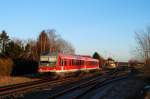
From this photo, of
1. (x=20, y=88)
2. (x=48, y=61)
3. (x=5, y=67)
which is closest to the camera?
(x=20, y=88)

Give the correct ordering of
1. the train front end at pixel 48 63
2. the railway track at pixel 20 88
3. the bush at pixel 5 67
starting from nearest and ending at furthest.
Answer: the railway track at pixel 20 88, the bush at pixel 5 67, the train front end at pixel 48 63

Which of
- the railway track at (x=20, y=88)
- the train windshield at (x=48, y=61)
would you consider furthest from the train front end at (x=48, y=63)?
the railway track at (x=20, y=88)

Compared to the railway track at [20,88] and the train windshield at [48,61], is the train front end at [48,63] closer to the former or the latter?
the train windshield at [48,61]

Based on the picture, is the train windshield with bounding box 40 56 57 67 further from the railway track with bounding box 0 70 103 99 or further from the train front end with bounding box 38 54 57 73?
the railway track with bounding box 0 70 103 99

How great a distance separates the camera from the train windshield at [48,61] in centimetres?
3888

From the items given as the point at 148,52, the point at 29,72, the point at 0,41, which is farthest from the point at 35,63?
the point at 0,41

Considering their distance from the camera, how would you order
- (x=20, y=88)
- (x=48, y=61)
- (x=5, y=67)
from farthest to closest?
1. (x=5, y=67)
2. (x=48, y=61)
3. (x=20, y=88)

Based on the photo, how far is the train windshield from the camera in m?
38.9

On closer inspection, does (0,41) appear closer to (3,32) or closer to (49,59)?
(3,32)

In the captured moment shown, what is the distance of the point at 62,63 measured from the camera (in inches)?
1560

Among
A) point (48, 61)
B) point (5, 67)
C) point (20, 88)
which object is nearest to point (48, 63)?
point (48, 61)

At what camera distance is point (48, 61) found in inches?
1550

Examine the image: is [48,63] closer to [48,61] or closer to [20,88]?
[48,61]

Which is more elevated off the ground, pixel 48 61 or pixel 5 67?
pixel 48 61
